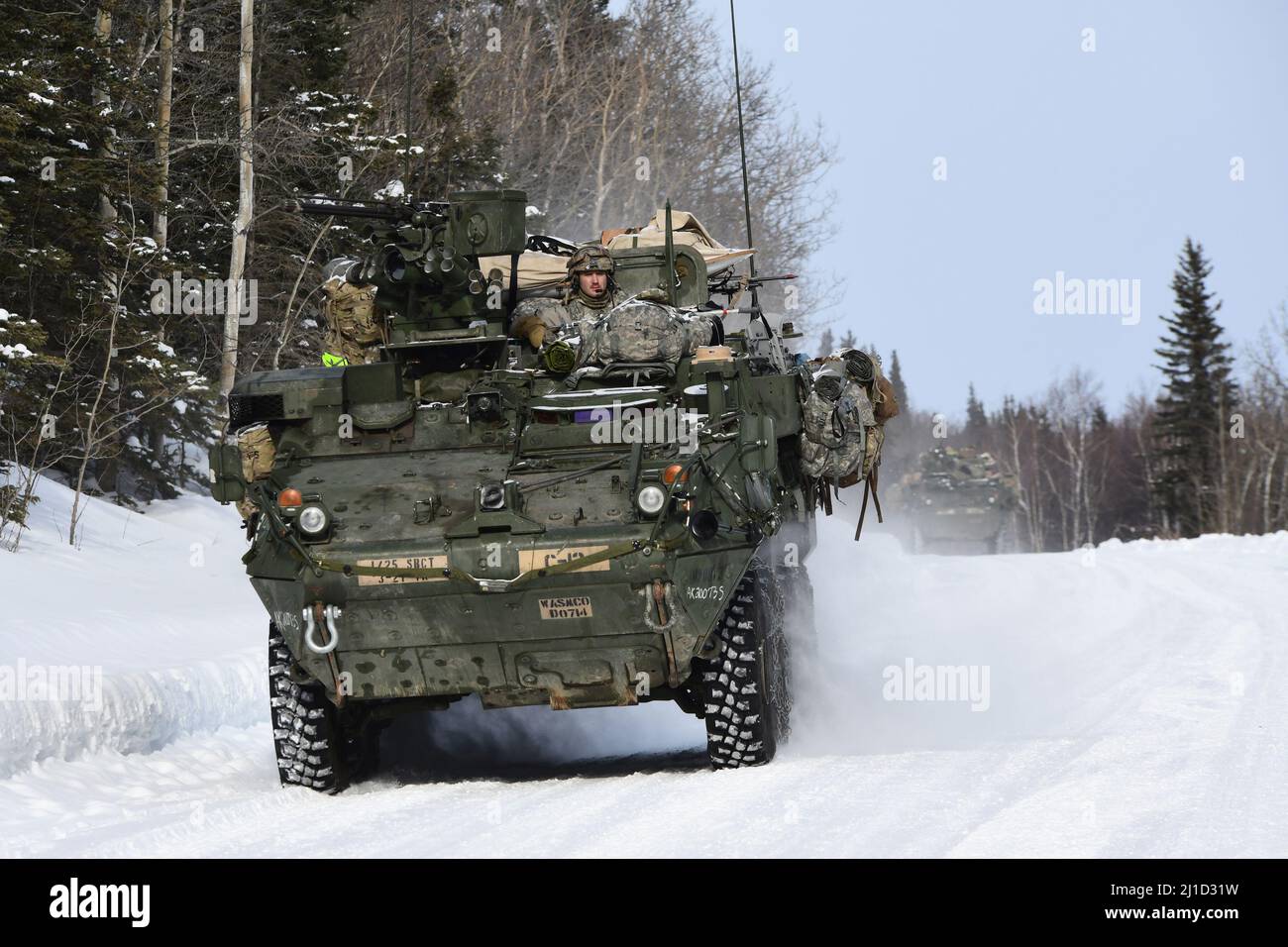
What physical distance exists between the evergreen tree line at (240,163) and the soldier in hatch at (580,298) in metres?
1.23

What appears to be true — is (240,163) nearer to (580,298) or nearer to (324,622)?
(580,298)

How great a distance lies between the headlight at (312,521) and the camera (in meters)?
7.87

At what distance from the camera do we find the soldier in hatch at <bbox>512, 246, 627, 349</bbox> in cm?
997

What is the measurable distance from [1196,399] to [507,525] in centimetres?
4491

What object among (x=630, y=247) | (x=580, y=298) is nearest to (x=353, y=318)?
(x=580, y=298)

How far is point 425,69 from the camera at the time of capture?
118 ft

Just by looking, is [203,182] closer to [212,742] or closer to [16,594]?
[16,594]

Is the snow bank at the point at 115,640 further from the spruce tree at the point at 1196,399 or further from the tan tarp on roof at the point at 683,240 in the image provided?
the spruce tree at the point at 1196,399

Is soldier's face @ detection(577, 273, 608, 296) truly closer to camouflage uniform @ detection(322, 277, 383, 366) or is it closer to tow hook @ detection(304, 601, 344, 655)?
camouflage uniform @ detection(322, 277, 383, 366)

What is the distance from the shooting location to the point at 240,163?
22.8 m

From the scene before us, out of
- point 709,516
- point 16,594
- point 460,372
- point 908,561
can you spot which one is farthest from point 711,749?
point 908,561

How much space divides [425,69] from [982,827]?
32304mm

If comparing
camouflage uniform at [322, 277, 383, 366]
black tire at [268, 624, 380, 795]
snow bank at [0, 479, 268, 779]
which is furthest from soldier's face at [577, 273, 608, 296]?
snow bank at [0, 479, 268, 779]

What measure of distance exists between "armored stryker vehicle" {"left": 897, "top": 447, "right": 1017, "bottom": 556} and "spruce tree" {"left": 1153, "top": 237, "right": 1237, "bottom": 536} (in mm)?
13377
